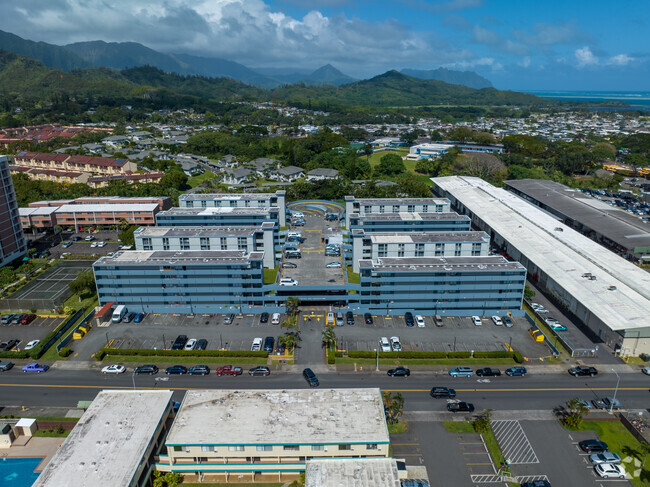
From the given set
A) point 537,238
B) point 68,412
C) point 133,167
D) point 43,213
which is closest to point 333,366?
point 68,412

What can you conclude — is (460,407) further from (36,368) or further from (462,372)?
(36,368)

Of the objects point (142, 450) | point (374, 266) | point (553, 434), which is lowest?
point (553, 434)

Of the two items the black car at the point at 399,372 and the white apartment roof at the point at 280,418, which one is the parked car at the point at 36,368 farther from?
the black car at the point at 399,372

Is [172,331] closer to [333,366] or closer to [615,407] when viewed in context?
[333,366]

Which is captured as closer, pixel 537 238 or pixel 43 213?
pixel 537 238

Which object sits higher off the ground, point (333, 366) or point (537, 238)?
point (537, 238)

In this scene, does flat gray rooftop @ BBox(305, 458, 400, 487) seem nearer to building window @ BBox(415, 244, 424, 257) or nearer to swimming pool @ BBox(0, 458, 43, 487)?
swimming pool @ BBox(0, 458, 43, 487)

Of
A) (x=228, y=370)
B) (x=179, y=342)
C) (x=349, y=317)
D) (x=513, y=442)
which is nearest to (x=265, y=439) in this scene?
(x=228, y=370)
